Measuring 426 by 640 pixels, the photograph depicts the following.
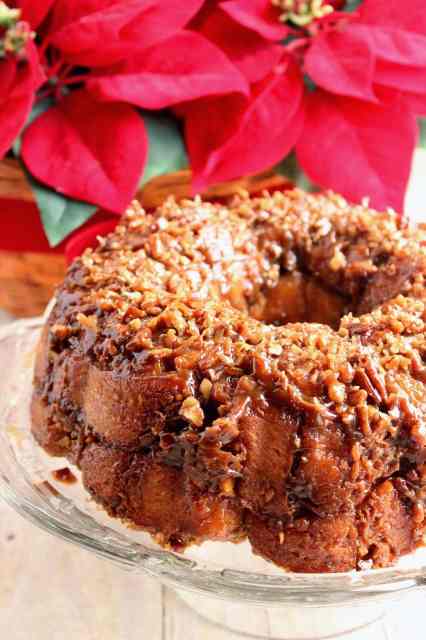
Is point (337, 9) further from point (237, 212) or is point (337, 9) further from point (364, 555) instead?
point (364, 555)

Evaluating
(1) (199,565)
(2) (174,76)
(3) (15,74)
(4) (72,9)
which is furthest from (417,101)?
(1) (199,565)

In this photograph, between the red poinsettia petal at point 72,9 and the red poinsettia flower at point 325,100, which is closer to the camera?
the red poinsettia petal at point 72,9

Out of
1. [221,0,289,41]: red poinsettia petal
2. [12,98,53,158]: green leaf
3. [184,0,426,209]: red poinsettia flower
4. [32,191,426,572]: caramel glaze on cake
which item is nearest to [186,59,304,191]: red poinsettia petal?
[184,0,426,209]: red poinsettia flower

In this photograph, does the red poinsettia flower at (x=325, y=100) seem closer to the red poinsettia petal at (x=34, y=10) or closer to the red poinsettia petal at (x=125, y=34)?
the red poinsettia petal at (x=125, y=34)

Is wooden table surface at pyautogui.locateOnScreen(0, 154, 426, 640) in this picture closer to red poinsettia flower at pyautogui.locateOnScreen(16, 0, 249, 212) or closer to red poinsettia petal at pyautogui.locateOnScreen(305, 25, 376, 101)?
red poinsettia flower at pyautogui.locateOnScreen(16, 0, 249, 212)

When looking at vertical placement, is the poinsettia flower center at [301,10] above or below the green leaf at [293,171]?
above

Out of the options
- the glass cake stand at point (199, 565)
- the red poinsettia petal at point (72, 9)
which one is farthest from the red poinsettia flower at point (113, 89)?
the glass cake stand at point (199, 565)
